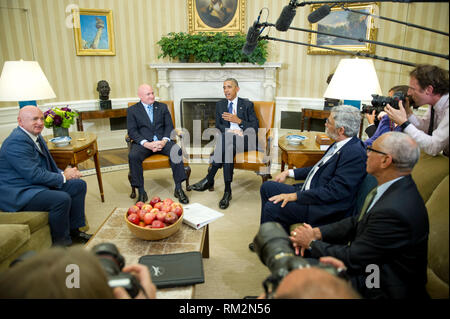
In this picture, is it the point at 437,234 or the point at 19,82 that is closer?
the point at 437,234

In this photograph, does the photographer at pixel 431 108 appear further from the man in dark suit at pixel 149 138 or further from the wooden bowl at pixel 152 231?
the man in dark suit at pixel 149 138

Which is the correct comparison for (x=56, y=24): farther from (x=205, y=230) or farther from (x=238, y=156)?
(x=205, y=230)

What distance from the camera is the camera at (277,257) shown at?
36.3 inches

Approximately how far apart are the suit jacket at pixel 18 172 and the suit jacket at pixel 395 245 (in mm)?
2292

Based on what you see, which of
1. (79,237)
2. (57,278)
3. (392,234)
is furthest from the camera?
(79,237)

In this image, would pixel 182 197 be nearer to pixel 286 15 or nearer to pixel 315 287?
pixel 286 15

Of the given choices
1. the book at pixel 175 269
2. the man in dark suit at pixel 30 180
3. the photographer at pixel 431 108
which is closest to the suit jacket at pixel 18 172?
the man in dark suit at pixel 30 180

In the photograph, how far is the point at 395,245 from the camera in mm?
1453

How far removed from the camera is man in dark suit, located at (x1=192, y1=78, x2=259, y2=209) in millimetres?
3607

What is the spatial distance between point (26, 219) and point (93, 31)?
12.9 ft

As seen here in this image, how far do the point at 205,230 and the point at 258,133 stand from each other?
6.42 feet

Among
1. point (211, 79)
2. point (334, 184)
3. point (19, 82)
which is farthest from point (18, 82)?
point (334, 184)
